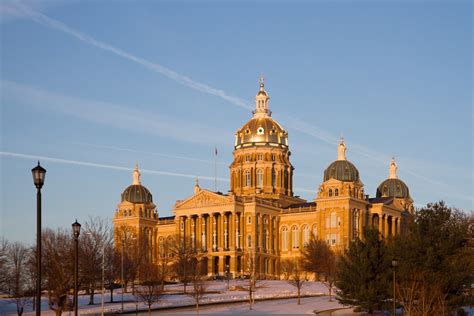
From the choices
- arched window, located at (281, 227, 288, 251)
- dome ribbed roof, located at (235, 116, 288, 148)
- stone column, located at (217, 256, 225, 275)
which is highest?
dome ribbed roof, located at (235, 116, 288, 148)

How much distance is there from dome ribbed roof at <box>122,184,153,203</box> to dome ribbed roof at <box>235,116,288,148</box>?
60.7 feet

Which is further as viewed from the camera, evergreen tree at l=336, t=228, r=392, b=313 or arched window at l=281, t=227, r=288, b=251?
arched window at l=281, t=227, r=288, b=251

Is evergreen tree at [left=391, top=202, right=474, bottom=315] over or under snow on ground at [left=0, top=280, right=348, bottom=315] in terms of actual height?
over

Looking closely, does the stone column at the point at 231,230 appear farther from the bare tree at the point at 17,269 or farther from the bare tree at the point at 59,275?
the bare tree at the point at 59,275

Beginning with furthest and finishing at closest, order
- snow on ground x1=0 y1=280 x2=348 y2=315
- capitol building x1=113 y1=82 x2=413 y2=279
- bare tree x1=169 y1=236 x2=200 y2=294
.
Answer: capitol building x1=113 y1=82 x2=413 y2=279 < bare tree x1=169 y1=236 x2=200 y2=294 < snow on ground x1=0 y1=280 x2=348 y2=315

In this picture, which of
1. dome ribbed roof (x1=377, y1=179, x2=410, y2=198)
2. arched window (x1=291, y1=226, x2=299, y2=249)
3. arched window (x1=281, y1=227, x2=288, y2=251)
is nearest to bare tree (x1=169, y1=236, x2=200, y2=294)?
arched window (x1=281, y1=227, x2=288, y2=251)

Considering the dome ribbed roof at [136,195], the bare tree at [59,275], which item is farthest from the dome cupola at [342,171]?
the bare tree at [59,275]

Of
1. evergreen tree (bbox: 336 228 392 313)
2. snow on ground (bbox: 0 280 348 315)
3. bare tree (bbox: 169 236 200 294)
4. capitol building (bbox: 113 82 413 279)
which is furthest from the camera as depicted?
capitol building (bbox: 113 82 413 279)

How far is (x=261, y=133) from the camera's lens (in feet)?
550

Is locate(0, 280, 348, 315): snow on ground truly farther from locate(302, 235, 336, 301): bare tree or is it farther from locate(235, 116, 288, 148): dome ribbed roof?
locate(235, 116, 288, 148): dome ribbed roof

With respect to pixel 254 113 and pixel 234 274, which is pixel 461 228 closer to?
pixel 234 274

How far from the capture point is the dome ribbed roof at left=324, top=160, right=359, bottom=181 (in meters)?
150

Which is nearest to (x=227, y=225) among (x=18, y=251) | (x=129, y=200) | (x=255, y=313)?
(x=129, y=200)

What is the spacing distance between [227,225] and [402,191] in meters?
33.6
